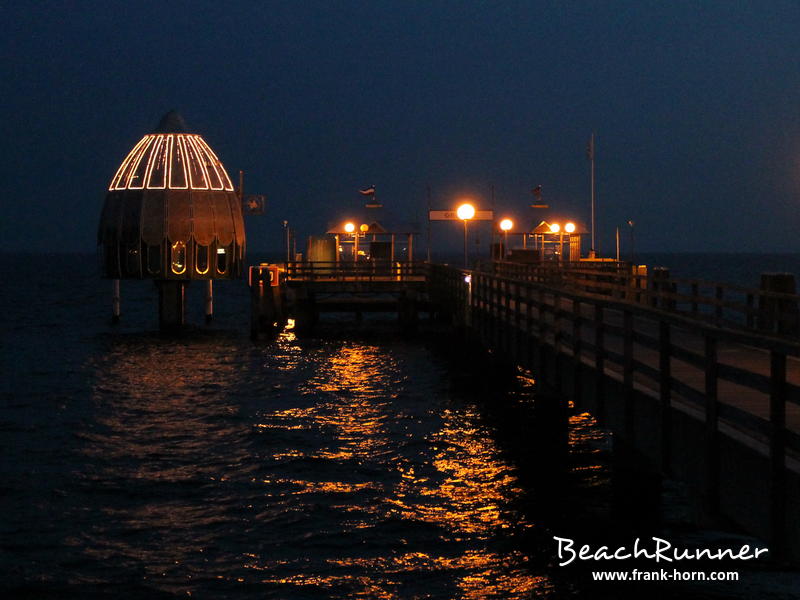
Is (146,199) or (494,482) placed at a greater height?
(146,199)

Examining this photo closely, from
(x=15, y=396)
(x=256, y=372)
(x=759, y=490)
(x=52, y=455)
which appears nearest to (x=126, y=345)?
(x=256, y=372)

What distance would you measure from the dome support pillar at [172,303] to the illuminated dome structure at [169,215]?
3.97ft

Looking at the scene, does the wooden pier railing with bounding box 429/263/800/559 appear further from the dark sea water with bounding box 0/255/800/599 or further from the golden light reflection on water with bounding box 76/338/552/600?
the golden light reflection on water with bounding box 76/338/552/600

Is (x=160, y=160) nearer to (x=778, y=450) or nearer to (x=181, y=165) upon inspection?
(x=181, y=165)

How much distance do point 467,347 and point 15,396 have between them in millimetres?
11622

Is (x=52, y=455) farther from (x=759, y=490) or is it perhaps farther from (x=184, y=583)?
(x=759, y=490)

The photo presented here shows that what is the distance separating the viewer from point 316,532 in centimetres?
1297

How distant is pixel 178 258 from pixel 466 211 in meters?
12.2

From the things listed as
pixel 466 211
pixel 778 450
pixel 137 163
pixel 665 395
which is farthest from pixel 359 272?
pixel 778 450

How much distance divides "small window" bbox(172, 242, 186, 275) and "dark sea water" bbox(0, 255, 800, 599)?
15.5 metres

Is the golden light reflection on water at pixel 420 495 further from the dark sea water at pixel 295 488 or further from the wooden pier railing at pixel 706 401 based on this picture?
the wooden pier railing at pixel 706 401

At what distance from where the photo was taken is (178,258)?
46.2 metres

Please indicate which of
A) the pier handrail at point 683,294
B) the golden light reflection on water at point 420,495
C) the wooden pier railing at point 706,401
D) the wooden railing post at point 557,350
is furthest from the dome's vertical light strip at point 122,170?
the wooden railing post at point 557,350

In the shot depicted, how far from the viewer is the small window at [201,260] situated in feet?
153
